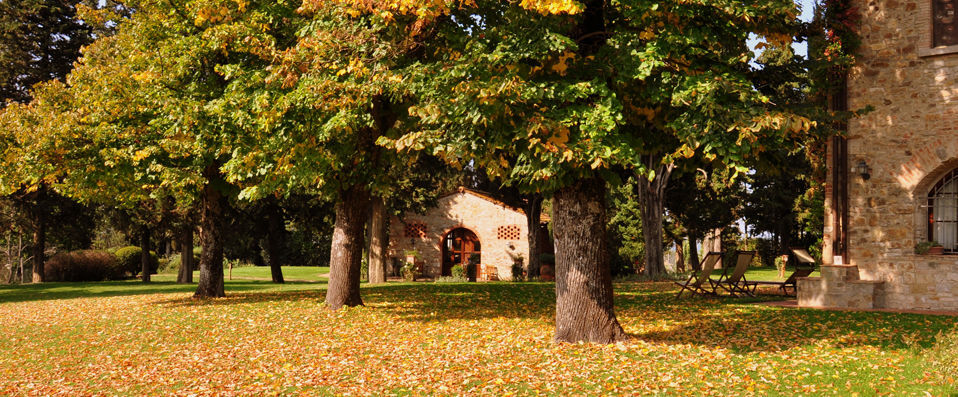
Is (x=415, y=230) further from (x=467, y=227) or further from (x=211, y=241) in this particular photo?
(x=211, y=241)

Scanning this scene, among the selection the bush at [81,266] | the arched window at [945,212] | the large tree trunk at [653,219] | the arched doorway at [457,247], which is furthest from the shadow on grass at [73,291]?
the arched window at [945,212]

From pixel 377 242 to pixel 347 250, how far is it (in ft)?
31.9

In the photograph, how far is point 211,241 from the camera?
54.5ft

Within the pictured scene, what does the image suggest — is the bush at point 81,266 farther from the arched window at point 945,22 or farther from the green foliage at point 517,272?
the arched window at point 945,22

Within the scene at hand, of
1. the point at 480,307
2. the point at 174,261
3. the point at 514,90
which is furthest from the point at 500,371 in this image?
the point at 174,261

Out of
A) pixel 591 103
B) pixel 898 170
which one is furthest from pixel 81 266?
pixel 898 170

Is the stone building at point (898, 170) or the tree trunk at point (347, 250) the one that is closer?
the stone building at point (898, 170)

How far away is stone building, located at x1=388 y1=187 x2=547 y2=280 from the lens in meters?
29.6

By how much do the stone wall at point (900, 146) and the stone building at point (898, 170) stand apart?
0.01 metres

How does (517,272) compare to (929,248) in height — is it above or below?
below

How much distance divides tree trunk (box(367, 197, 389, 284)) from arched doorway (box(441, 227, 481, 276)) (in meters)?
7.16

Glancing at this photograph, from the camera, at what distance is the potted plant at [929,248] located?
A: 11750 millimetres

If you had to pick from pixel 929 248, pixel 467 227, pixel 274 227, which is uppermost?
pixel 274 227

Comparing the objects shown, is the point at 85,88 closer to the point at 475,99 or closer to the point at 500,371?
the point at 475,99
